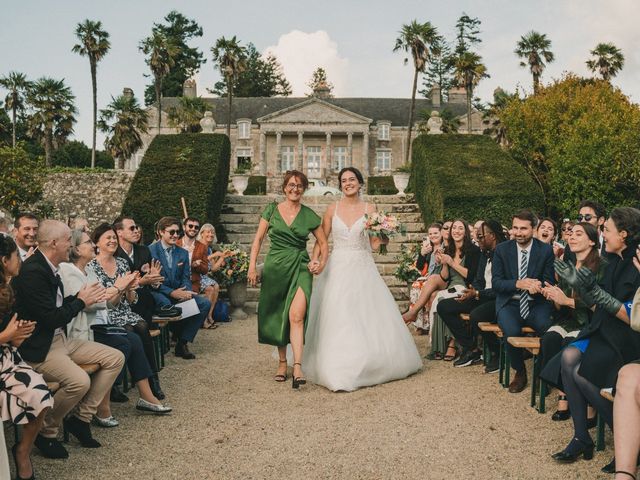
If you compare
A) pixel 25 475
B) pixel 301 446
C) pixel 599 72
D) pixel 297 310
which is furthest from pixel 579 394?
pixel 599 72

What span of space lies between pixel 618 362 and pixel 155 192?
10968 mm

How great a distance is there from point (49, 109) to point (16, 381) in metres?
40.8

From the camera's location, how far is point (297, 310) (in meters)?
6.50

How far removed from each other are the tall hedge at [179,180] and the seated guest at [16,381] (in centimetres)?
879

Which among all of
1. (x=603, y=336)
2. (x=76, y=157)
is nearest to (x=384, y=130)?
(x=76, y=157)

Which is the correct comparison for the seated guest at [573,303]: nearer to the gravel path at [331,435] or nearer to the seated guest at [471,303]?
the gravel path at [331,435]

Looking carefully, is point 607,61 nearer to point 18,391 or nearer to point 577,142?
point 577,142

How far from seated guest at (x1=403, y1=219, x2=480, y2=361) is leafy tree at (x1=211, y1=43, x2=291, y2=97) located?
2294 inches

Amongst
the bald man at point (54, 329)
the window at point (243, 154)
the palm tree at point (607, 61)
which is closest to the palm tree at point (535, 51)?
the palm tree at point (607, 61)

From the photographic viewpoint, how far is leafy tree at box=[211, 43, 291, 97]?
6569cm

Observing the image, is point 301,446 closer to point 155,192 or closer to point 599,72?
point 155,192

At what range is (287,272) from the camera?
6.62 m

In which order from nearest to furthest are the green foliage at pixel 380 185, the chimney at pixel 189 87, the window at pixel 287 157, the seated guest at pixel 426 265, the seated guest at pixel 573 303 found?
1. the seated guest at pixel 573 303
2. the seated guest at pixel 426 265
3. the green foliage at pixel 380 185
4. the window at pixel 287 157
5. the chimney at pixel 189 87

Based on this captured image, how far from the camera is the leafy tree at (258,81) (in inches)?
2586
